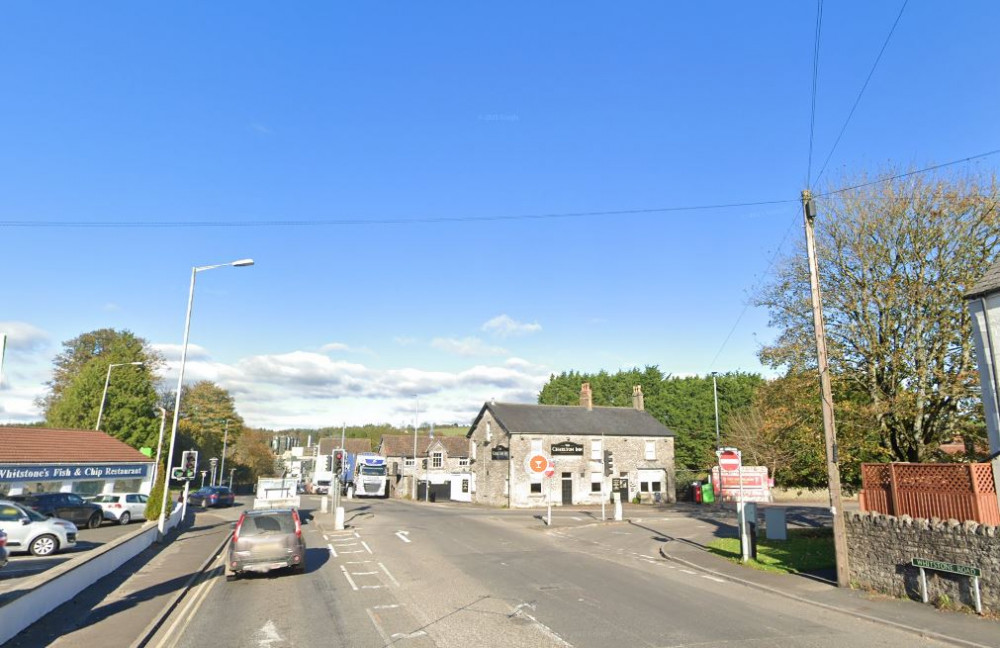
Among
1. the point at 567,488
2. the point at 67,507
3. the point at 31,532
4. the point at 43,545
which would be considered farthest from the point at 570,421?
the point at 31,532

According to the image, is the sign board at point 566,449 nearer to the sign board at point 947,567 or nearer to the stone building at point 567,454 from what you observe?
the stone building at point 567,454

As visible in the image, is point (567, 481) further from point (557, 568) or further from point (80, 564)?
point (80, 564)

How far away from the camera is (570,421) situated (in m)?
52.9

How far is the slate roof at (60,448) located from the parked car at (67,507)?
376cm

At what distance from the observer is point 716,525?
31.1 metres

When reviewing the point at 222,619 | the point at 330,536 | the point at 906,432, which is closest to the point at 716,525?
the point at 906,432

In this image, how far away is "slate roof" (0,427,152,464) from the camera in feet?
106

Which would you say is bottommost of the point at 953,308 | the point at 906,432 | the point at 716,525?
the point at 716,525

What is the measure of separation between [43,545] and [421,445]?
54.6m

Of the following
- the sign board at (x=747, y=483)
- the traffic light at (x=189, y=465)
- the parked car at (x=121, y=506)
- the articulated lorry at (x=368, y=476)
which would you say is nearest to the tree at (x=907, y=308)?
the sign board at (x=747, y=483)

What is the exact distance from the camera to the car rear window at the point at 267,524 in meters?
15.2

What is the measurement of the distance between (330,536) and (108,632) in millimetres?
15737

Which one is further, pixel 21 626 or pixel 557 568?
pixel 557 568

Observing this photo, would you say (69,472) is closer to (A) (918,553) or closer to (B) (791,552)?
(B) (791,552)
